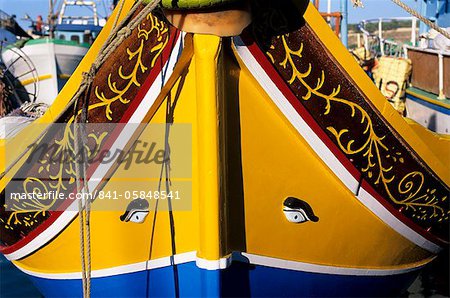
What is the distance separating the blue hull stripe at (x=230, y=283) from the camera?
10.3 ft

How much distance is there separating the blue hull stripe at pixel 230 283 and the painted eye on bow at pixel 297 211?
1.15ft

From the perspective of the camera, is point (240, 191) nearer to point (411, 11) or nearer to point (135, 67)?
point (135, 67)

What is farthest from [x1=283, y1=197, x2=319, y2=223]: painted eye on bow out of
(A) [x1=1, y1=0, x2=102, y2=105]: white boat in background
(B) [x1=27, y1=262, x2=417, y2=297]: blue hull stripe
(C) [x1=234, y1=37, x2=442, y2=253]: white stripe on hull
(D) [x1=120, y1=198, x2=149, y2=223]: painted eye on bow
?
(A) [x1=1, y1=0, x2=102, y2=105]: white boat in background

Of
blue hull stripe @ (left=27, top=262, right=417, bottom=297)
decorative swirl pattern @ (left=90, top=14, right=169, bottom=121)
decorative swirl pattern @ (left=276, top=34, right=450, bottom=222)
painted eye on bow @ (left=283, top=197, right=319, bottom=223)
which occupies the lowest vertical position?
blue hull stripe @ (left=27, top=262, right=417, bottom=297)

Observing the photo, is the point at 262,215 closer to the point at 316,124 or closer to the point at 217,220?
the point at 217,220

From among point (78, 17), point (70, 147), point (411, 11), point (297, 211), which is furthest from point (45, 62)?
point (411, 11)

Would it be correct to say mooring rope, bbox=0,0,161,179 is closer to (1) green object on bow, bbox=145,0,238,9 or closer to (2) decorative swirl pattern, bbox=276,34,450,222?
(1) green object on bow, bbox=145,0,238,9

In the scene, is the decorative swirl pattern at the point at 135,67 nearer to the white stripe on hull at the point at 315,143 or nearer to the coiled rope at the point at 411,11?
the white stripe on hull at the point at 315,143

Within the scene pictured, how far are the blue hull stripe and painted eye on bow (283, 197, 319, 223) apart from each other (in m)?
0.35

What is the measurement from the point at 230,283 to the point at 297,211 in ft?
1.81

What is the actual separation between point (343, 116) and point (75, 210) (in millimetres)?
1561

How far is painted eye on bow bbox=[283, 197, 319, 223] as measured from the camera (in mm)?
3107

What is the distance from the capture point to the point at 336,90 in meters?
2.86

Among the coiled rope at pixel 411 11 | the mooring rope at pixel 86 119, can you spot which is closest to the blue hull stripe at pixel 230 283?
the mooring rope at pixel 86 119
